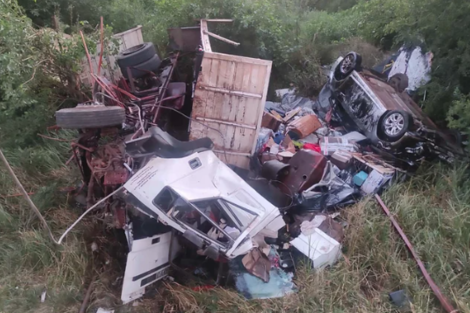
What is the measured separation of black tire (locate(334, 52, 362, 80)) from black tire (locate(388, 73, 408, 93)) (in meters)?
0.72

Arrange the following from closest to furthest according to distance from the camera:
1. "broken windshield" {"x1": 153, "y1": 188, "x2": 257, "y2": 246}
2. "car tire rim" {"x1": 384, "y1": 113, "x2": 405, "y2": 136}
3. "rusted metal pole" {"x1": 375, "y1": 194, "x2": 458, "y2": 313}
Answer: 1. "rusted metal pole" {"x1": 375, "y1": 194, "x2": 458, "y2": 313}
2. "broken windshield" {"x1": 153, "y1": 188, "x2": 257, "y2": 246}
3. "car tire rim" {"x1": 384, "y1": 113, "x2": 405, "y2": 136}

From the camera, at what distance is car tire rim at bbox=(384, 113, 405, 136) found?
5.33 meters

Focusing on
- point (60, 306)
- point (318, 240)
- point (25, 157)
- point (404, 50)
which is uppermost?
point (404, 50)

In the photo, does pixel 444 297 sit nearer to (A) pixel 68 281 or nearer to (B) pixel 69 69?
(A) pixel 68 281

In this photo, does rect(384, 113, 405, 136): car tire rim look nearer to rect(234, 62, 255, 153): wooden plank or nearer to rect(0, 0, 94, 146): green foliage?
rect(234, 62, 255, 153): wooden plank

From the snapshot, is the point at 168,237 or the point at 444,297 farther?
the point at 168,237

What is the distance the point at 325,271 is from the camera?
387 cm

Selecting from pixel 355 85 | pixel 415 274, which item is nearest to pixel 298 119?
pixel 355 85

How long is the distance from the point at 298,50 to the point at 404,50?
2.13m

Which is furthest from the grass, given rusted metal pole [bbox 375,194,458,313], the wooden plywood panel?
the wooden plywood panel

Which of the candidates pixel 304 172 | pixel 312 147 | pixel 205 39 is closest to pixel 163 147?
pixel 304 172

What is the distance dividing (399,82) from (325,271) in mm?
4157

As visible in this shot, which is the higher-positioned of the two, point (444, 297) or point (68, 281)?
point (444, 297)

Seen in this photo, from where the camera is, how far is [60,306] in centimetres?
371
